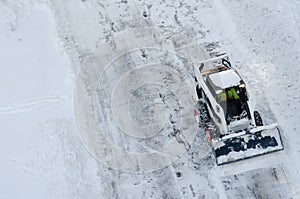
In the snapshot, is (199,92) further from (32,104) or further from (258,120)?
(32,104)

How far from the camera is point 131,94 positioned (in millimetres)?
16734

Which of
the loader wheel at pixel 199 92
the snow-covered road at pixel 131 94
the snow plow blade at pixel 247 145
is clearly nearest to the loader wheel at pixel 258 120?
the snow plow blade at pixel 247 145

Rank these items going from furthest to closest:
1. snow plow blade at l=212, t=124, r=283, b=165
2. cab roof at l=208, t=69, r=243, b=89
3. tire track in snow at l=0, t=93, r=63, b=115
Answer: tire track in snow at l=0, t=93, r=63, b=115 → cab roof at l=208, t=69, r=243, b=89 → snow plow blade at l=212, t=124, r=283, b=165

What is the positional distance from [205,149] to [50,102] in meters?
5.47

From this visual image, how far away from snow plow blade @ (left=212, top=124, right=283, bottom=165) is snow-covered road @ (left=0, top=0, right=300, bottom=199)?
2.14 ft

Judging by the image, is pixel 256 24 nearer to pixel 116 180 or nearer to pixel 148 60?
pixel 148 60

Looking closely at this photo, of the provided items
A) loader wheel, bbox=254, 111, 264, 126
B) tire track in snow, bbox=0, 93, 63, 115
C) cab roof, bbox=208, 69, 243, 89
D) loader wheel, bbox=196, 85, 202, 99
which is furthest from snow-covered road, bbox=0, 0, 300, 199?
cab roof, bbox=208, 69, 243, 89

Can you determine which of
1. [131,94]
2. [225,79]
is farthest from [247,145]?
[131,94]

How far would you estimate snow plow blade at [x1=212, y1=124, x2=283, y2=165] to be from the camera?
47.1 ft

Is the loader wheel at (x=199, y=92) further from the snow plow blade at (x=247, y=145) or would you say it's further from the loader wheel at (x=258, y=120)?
the snow plow blade at (x=247, y=145)

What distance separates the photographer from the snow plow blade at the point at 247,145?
14344 millimetres

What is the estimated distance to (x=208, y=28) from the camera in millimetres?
18016

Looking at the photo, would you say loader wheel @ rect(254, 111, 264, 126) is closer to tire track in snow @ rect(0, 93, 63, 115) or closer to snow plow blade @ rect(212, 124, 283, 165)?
snow plow blade @ rect(212, 124, 283, 165)

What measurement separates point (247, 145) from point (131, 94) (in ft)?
14.6
